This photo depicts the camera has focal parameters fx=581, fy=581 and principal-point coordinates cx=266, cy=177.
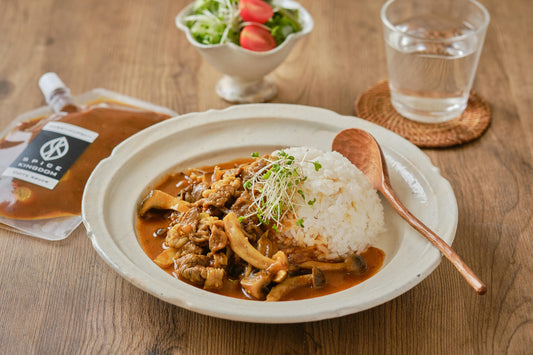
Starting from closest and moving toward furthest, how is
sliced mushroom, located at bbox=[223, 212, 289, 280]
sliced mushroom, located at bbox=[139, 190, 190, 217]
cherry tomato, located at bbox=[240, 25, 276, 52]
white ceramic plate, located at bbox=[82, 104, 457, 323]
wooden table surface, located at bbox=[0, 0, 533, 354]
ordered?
Answer: white ceramic plate, located at bbox=[82, 104, 457, 323] < wooden table surface, located at bbox=[0, 0, 533, 354] < sliced mushroom, located at bbox=[223, 212, 289, 280] < sliced mushroom, located at bbox=[139, 190, 190, 217] < cherry tomato, located at bbox=[240, 25, 276, 52]

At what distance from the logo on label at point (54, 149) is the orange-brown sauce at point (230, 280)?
64 centimetres

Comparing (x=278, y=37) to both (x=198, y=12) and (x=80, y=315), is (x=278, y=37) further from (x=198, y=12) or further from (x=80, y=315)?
(x=80, y=315)

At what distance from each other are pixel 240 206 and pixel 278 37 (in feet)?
4.59

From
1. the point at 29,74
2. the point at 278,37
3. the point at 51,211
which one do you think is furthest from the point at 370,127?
the point at 29,74

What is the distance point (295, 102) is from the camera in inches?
155

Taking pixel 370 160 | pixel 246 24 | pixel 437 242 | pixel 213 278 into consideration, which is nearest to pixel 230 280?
pixel 213 278

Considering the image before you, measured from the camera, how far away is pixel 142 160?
3090 millimetres

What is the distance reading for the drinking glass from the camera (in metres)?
3.43

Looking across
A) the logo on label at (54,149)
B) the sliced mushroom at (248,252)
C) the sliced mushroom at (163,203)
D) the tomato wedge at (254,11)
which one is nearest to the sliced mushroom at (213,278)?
the sliced mushroom at (248,252)

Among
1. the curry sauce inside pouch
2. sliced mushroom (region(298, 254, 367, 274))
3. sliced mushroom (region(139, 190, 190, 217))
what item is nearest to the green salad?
the curry sauce inside pouch

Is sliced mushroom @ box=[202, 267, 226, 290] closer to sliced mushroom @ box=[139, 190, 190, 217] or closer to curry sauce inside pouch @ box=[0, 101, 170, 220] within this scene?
sliced mushroom @ box=[139, 190, 190, 217]

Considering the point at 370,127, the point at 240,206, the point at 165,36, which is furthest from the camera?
the point at 165,36

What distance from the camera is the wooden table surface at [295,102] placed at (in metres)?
2.37

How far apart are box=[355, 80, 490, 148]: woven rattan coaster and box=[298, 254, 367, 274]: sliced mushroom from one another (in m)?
1.20
